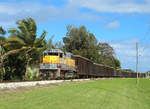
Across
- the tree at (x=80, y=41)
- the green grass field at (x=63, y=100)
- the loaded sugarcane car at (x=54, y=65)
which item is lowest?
the green grass field at (x=63, y=100)

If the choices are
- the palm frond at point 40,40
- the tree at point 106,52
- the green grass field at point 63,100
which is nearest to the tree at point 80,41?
the tree at point 106,52

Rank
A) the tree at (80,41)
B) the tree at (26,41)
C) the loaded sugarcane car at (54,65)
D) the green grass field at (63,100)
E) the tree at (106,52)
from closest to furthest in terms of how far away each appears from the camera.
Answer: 1. the green grass field at (63,100)
2. the loaded sugarcane car at (54,65)
3. the tree at (26,41)
4. the tree at (80,41)
5. the tree at (106,52)

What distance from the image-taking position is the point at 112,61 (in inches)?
3428

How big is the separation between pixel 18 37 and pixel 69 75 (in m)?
7.94

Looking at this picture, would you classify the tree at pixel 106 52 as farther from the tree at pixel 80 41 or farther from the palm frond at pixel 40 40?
the palm frond at pixel 40 40

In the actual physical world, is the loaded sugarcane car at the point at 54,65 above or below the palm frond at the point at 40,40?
below

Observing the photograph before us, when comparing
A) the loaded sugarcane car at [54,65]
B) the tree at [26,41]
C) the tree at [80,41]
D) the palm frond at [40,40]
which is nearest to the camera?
the loaded sugarcane car at [54,65]

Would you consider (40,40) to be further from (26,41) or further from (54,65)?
(54,65)

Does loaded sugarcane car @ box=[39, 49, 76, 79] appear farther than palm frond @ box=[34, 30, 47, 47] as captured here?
No

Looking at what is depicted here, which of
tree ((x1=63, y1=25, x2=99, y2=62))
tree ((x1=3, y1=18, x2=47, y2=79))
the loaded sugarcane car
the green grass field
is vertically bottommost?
the green grass field

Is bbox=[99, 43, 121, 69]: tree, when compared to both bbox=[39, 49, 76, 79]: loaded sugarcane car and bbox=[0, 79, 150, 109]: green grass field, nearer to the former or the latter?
bbox=[39, 49, 76, 79]: loaded sugarcane car

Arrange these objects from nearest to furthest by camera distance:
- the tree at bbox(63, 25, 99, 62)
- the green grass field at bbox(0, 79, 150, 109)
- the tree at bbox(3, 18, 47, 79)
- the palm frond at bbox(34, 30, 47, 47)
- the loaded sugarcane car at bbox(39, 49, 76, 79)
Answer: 1. the green grass field at bbox(0, 79, 150, 109)
2. the loaded sugarcane car at bbox(39, 49, 76, 79)
3. the tree at bbox(3, 18, 47, 79)
4. the palm frond at bbox(34, 30, 47, 47)
5. the tree at bbox(63, 25, 99, 62)

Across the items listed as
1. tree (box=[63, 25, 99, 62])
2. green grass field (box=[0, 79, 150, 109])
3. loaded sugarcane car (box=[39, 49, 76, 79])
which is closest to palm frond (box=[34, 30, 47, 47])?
loaded sugarcane car (box=[39, 49, 76, 79])

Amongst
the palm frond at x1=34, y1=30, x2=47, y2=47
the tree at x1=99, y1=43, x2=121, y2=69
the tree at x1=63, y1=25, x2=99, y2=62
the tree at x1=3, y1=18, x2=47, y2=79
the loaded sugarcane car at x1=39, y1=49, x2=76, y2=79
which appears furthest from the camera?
the tree at x1=99, y1=43, x2=121, y2=69
